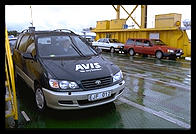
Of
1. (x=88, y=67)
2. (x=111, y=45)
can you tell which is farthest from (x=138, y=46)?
(x=88, y=67)

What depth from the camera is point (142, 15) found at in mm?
19406

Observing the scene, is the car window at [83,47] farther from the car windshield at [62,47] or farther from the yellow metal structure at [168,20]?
the yellow metal structure at [168,20]

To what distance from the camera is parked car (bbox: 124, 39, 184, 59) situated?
13289 millimetres

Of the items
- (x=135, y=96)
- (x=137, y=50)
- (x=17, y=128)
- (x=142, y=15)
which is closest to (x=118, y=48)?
(x=137, y=50)

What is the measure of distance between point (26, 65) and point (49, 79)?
1.56 metres

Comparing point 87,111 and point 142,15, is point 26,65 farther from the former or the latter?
point 142,15

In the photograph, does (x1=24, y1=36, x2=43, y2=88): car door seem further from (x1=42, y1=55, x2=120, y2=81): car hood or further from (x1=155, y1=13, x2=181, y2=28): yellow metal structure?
(x1=155, y1=13, x2=181, y2=28): yellow metal structure

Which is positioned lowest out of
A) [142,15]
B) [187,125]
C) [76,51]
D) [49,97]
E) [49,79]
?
[187,125]

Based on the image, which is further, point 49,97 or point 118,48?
point 118,48

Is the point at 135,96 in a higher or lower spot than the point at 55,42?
lower

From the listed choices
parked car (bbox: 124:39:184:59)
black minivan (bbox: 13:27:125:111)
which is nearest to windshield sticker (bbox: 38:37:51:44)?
black minivan (bbox: 13:27:125:111)

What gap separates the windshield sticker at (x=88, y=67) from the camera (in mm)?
3868
